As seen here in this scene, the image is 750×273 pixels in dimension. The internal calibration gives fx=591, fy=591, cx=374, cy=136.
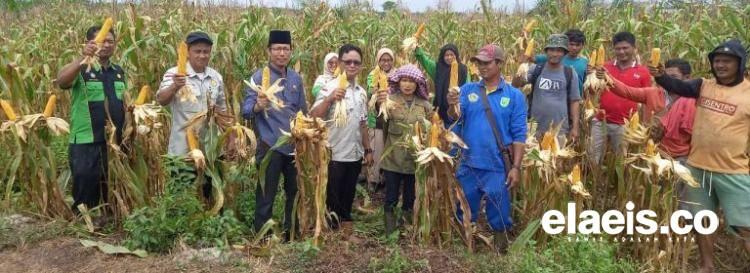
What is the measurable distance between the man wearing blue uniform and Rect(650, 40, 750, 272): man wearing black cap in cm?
96

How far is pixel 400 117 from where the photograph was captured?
14.0ft

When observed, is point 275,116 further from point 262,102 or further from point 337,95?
point 337,95

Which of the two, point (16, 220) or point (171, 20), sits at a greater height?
point (171, 20)

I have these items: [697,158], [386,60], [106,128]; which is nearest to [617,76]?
[697,158]

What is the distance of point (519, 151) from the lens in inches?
156

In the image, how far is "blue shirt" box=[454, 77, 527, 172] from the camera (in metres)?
3.91

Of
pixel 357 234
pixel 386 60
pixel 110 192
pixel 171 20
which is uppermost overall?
pixel 171 20

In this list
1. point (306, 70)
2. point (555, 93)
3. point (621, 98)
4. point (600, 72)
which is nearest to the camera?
point (600, 72)

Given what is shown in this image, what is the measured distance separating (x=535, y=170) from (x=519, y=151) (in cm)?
41

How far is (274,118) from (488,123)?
1.47 meters

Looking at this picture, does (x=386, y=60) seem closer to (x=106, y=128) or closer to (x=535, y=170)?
(x=535, y=170)

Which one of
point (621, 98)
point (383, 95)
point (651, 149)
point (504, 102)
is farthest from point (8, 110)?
point (621, 98)

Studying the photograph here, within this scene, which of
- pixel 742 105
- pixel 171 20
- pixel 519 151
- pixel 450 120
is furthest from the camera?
pixel 171 20

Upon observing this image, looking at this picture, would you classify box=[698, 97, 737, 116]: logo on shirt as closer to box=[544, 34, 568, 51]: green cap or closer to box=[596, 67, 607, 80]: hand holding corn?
box=[596, 67, 607, 80]: hand holding corn
